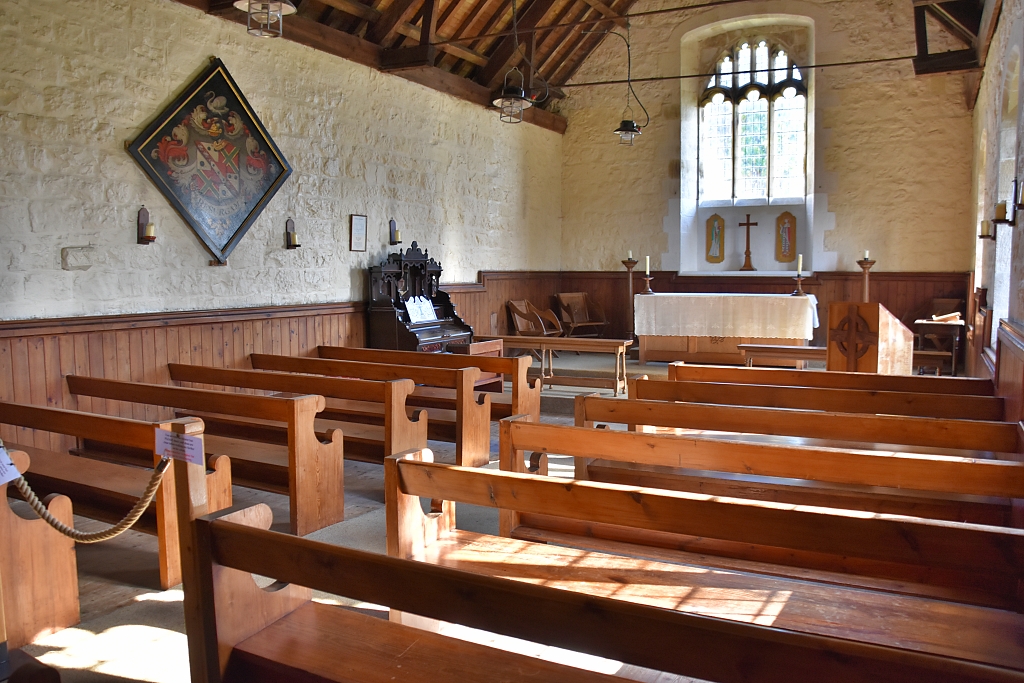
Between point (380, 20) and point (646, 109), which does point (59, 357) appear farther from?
point (646, 109)

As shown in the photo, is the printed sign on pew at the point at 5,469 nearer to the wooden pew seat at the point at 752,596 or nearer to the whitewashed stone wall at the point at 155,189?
the wooden pew seat at the point at 752,596

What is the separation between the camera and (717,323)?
8.98 meters

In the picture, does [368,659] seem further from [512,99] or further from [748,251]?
[748,251]

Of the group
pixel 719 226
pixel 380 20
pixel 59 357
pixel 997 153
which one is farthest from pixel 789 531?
pixel 719 226

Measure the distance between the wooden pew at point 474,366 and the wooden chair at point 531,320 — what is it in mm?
3084

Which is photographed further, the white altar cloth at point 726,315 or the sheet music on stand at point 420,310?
the white altar cloth at point 726,315

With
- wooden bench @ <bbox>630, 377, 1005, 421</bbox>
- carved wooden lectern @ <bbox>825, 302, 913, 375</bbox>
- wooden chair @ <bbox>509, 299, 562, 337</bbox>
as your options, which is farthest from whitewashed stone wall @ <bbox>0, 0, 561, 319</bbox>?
carved wooden lectern @ <bbox>825, 302, 913, 375</bbox>

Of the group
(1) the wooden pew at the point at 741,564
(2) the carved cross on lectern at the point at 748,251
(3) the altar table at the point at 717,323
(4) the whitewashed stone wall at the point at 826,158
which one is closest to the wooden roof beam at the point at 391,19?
(3) the altar table at the point at 717,323

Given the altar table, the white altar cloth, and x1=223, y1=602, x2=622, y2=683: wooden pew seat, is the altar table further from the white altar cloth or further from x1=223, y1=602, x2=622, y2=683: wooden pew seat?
x1=223, y1=602, x2=622, y2=683: wooden pew seat

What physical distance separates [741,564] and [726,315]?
22.4 feet

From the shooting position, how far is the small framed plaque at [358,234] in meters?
7.46

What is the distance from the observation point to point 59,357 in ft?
16.2

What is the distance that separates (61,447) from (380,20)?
4.86 metres

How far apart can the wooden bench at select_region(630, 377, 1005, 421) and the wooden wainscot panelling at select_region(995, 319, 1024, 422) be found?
15 centimetres
